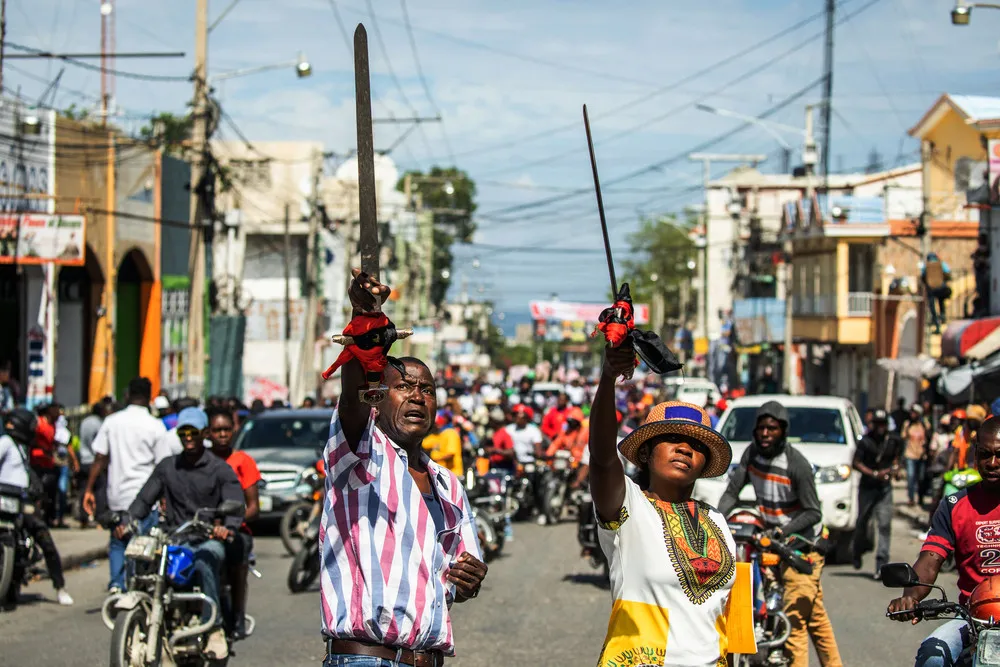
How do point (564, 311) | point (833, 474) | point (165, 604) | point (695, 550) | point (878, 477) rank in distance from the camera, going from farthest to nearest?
point (564, 311), point (833, 474), point (878, 477), point (165, 604), point (695, 550)

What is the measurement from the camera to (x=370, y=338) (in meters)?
3.95

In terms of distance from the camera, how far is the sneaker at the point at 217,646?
338 inches

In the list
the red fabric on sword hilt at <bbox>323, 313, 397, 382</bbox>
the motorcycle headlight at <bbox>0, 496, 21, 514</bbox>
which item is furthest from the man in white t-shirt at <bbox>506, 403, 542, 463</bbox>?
the red fabric on sword hilt at <bbox>323, 313, 397, 382</bbox>

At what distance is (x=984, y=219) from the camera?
32562 mm

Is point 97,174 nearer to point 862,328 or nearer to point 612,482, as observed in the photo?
point 612,482

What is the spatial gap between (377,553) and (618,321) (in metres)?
1.30

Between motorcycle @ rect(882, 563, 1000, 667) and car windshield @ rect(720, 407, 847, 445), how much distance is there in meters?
10.4

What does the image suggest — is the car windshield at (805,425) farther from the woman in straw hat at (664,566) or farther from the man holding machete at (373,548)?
the man holding machete at (373,548)

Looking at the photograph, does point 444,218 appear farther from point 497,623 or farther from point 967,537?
point 967,537

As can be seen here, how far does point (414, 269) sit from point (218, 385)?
43.1 metres

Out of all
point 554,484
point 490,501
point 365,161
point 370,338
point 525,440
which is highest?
point 365,161

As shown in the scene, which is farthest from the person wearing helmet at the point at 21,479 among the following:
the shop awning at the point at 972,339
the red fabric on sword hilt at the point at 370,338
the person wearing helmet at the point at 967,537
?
the shop awning at the point at 972,339

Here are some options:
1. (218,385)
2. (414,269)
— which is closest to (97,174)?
(218,385)

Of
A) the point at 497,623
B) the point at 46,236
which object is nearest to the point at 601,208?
the point at 497,623
